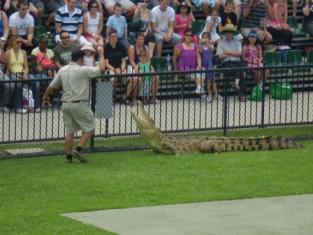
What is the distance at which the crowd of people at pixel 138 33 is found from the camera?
1000 inches

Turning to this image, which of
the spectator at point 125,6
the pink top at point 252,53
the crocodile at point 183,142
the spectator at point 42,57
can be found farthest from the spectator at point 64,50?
the crocodile at point 183,142

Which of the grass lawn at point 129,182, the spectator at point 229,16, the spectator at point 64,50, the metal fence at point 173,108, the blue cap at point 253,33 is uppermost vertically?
the spectator at point 229,16

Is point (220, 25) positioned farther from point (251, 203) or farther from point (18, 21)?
point (251, 203)

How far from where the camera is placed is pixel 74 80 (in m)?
19.5

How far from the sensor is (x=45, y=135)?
2147cm

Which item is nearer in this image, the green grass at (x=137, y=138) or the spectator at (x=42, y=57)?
the green grass at (x=137, y=138)

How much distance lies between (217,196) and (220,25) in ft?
38.7

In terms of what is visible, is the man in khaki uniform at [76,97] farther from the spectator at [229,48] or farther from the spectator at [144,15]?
the spectator at [144,15]

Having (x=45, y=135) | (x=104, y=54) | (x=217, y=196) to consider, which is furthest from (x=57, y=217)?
(x=104, y=54)

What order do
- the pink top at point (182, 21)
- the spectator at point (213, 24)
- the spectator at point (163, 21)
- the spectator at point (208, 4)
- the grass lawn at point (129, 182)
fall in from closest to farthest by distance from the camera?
1. the grass lawn at point (129, 182)
2. the spectator at point (163, 21)
3. the spectator at point (213, 24)
4. the pink top at point (182, 21)
5. the spectator at point (208, 4)

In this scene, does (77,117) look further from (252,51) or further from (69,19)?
(252,51)

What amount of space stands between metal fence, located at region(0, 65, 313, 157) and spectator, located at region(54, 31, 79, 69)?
10.5 ft

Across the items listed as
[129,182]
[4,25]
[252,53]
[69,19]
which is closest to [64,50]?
[69,19]

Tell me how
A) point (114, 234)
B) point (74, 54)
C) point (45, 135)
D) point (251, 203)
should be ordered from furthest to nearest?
1. point (45, 135)
2. point (74, 54)
3. point (251, 203)
4. point (114, 234)
